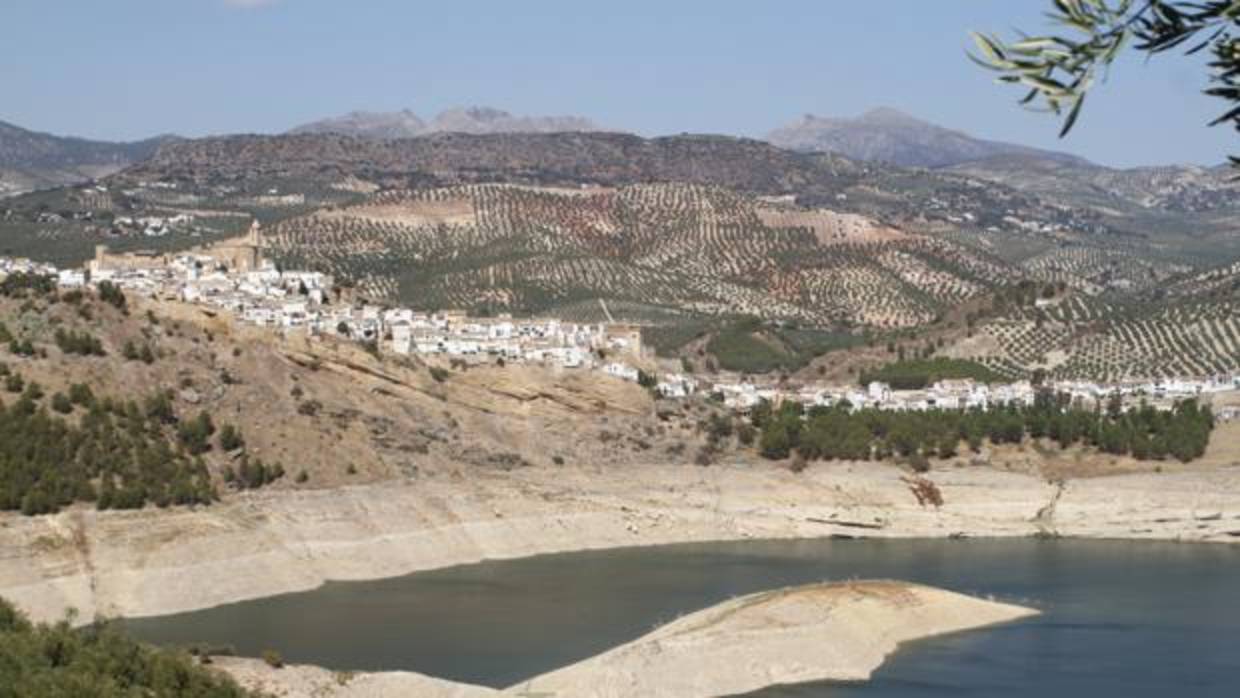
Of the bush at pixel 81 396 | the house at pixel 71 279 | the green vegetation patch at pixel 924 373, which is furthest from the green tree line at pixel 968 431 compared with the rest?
the bush at pixel 81 396

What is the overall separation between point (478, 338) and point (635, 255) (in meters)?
71.9

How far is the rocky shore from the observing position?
3678 cm

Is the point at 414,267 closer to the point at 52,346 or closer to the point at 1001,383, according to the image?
the point at 1001,383

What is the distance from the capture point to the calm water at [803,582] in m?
41.3

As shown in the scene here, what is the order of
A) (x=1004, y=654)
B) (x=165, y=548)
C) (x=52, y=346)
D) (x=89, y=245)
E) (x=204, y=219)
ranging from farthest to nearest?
1. (x=204, y=219)
2. (x=89, y=245)
3. (x=52, y=346)
4. (x=165, y=548)
5. (x=1004, y=654)

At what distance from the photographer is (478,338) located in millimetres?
81000

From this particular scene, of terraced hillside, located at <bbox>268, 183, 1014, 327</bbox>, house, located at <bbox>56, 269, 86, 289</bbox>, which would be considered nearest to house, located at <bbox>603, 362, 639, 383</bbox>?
house, located at <bbox>56, 269, 86, 289</bbox>

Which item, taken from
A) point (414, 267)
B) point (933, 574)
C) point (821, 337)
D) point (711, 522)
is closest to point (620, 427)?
point (711, 522)

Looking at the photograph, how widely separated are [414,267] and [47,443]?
79.0 metres

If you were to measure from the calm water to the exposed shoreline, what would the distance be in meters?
1.41

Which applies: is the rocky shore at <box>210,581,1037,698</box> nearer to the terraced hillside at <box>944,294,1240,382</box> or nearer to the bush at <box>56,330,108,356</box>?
the bush at <box>56,330,108,356</box>

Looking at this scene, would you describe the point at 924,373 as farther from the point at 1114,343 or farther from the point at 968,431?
the point at 968,431

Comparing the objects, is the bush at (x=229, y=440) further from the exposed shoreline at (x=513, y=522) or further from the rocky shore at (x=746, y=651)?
the rocky shore at (x=746, y=651)

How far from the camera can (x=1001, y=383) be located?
314 ft
